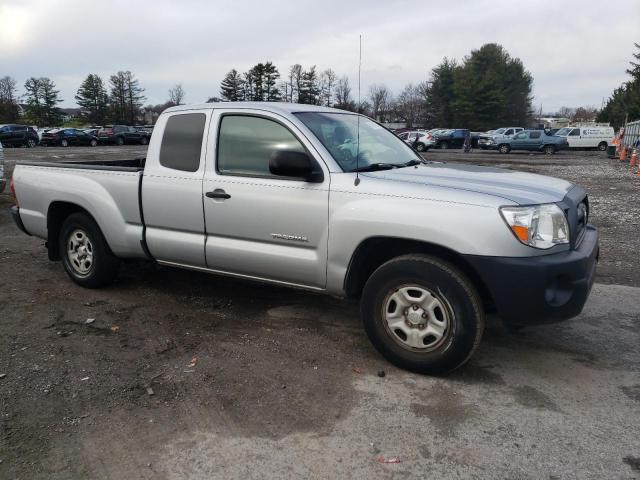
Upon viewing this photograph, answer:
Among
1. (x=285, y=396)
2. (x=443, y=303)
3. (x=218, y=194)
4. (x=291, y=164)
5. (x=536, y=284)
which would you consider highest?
(x=291, y=164)

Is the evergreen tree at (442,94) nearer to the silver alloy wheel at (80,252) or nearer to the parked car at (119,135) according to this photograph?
the parked car at (119,135)

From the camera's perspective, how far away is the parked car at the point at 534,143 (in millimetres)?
35062

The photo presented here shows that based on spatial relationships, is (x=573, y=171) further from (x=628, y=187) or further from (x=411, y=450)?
(x=411, y=450)

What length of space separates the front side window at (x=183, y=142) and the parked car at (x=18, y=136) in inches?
1456

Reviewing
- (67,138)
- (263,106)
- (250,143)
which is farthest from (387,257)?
(67,138)

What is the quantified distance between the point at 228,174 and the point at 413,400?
222 cm

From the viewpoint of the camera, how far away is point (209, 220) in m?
4.41

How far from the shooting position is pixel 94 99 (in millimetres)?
80438

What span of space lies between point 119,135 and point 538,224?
4547 centimetres

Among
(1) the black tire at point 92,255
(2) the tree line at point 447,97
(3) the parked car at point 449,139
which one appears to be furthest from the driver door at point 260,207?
(2) the tree line at point 447,97

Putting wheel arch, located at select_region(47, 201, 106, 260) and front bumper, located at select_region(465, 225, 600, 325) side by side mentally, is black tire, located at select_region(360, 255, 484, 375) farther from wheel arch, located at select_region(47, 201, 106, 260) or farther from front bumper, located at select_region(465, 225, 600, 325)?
wheel arch, located at select_region(47, 201, 106, 260)

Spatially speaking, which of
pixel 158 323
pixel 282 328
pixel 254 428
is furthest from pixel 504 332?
pixel 158 323

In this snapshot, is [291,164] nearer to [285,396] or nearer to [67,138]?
[285,396]

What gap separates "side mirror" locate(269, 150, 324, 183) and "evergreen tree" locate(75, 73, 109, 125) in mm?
84397
